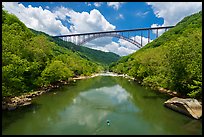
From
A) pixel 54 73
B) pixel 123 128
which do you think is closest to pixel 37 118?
pixel 123 128

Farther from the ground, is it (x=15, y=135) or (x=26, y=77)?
(x=26, y=77)

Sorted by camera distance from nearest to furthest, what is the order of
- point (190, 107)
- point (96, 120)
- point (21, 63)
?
point (96, 120) → point (190, 107) → point (21, 63)

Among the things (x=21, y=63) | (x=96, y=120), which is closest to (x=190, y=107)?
(x=96, y=120)

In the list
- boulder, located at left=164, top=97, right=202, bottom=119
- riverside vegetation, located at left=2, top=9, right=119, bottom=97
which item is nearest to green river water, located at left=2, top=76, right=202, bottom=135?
boulder, located at left=164, top=97, right=202, bottom=119

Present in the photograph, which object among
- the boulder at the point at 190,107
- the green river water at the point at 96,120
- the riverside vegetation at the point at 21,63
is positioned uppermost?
the riverside vegetation at the point at 21,63

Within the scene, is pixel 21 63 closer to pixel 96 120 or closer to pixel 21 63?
pixel 21 63

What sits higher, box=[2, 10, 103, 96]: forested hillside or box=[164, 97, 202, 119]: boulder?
box=[2, 10, 103, 96]: forested hillside

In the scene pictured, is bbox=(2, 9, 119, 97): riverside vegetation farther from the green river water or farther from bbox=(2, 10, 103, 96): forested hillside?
the green river water

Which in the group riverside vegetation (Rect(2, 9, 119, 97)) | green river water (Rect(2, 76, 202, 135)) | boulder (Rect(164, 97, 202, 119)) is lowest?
green river water (Rect(2, 76, 202, 135))

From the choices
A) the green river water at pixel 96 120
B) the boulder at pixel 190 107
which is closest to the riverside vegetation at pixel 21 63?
the green river water at pixel 96 120

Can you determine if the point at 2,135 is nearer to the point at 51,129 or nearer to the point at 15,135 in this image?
A: the point at 15,135

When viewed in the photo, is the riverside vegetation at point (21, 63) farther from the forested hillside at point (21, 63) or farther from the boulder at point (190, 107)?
the boulder at point (190, 107)
